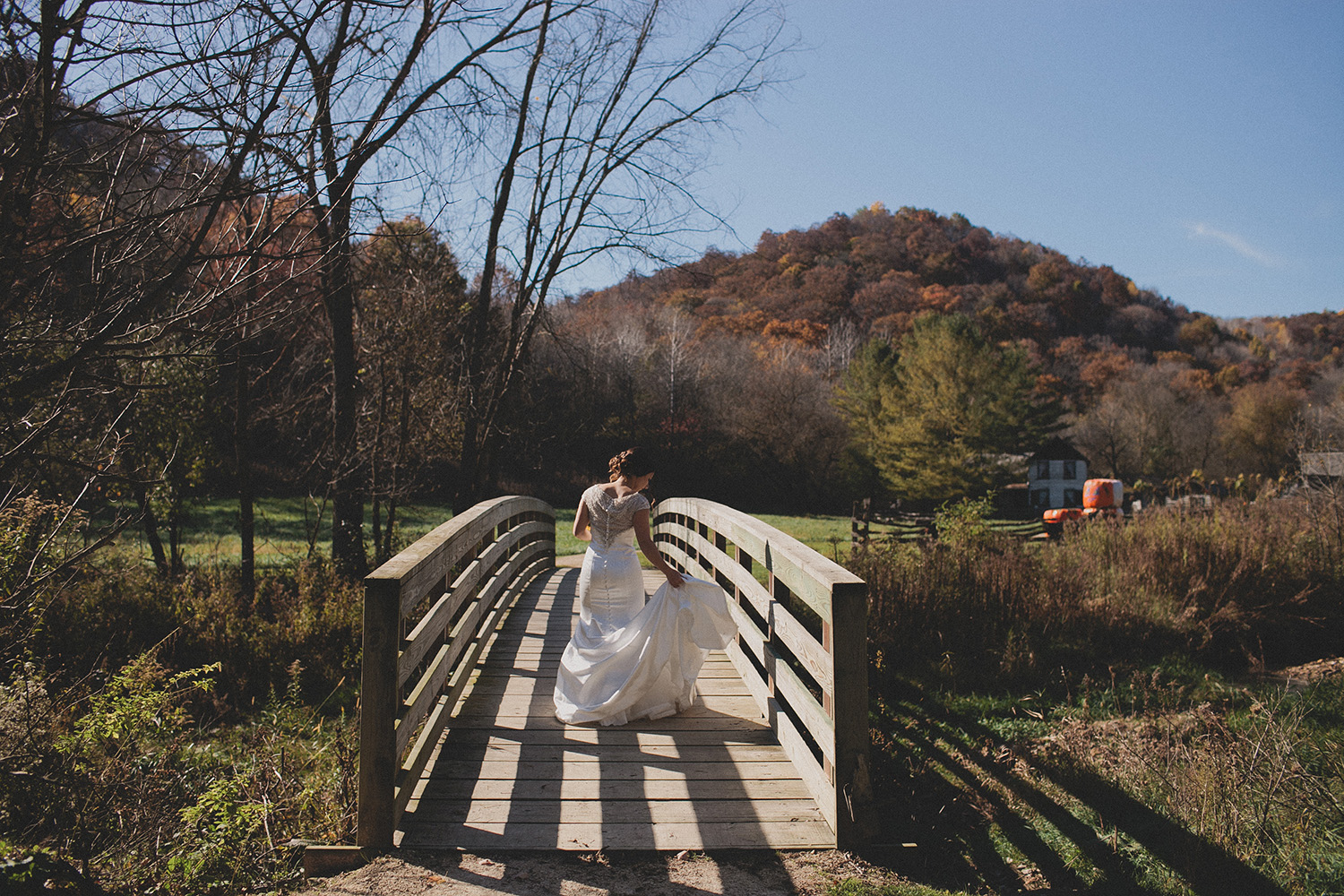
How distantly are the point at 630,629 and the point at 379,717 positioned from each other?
189cm

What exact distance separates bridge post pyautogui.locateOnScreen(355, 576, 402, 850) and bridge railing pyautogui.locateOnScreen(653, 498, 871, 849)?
182 cm

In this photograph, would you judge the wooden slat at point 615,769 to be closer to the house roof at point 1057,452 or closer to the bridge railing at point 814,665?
the bridge railing at point 814,665

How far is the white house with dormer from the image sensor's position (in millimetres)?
37969

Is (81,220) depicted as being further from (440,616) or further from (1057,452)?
(1057,452)

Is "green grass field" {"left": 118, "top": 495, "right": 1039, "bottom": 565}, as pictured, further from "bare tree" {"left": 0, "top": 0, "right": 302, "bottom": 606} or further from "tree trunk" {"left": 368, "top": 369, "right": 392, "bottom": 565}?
"bare tree" {"left": 0, "top": 0, "right": 302, "bottom": 606}

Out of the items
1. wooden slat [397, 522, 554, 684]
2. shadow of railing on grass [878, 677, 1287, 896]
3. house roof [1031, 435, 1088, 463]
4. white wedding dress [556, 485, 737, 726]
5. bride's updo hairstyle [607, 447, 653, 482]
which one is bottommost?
shadow of railing on grass [878, 677, 1287, 896]

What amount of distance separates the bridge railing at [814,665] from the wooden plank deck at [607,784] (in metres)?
0.14

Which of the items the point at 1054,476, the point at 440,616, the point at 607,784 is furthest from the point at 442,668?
the point at 1054,476

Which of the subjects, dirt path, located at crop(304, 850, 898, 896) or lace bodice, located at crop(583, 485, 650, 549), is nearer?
dirt path, located at crop(304, 850, 898, 896)

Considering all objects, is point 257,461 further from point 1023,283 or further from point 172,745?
point 1023,283

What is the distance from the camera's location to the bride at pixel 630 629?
481 cm

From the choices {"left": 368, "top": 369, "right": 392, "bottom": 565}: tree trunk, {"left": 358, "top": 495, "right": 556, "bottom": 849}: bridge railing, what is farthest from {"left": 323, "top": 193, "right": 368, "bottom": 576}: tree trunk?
{"left": 358, "top": 495, "right": 556, "bottom": 849}: bridge railing

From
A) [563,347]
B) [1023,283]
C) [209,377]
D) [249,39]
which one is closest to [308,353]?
[209,377]

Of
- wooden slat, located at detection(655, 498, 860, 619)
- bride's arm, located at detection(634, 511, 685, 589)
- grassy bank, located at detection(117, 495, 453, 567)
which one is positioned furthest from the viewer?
grassy bank, located at detection(117, 495, 453, 567)
